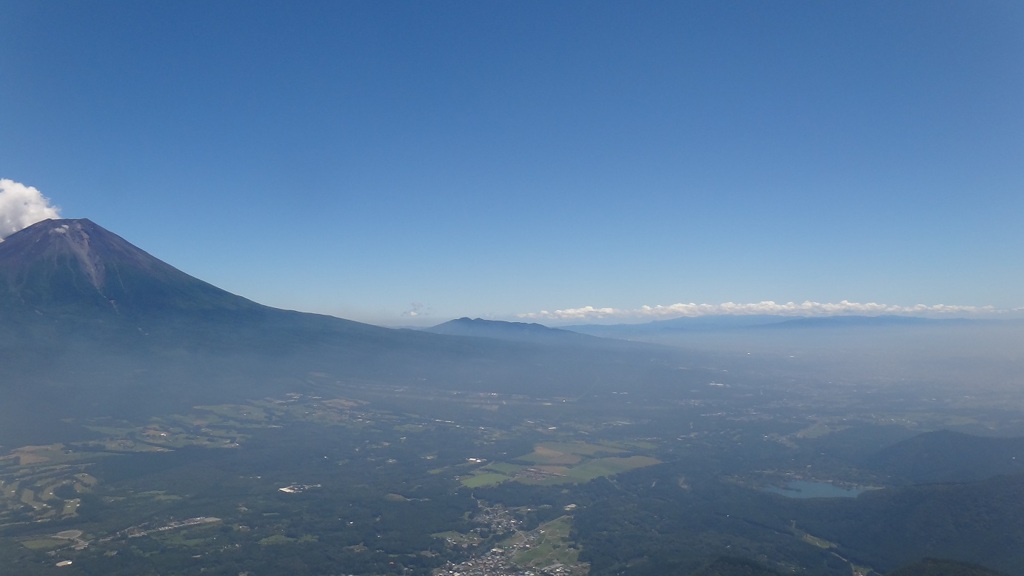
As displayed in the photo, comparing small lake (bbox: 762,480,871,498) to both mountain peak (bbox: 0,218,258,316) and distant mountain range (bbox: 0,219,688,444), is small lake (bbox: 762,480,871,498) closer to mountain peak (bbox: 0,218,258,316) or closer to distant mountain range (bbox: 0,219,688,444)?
distant mountain range (bbox: 0,219,688,444)

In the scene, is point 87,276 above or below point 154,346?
above

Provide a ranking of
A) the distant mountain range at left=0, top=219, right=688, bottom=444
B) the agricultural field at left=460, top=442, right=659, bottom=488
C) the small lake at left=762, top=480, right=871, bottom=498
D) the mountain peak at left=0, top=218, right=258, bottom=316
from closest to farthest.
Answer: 1. the small lake at left=762, top=480, right=871, bottom=498
2. the agricultural field at left=460, top=442, right=659, bottom=488
3. the distant mountain range at left=0, top=219, right=688, bottom=444
4. the mountain peak at left=0, top=218, right=258, bottom=316

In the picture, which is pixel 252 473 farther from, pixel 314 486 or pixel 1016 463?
pixel 1016 463

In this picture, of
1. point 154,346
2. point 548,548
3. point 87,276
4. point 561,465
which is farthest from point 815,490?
point 87,276

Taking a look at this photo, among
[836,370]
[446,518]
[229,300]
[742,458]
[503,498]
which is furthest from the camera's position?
[836,370]

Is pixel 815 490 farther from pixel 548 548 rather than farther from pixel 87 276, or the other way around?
pixel 87 276

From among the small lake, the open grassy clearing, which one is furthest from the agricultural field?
the small lake

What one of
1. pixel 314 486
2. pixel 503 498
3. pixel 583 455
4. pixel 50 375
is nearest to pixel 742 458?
pixel 583 455

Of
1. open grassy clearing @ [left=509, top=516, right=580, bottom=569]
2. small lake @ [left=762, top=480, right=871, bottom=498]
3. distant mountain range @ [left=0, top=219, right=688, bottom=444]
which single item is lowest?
small lake @ [left=762, top=480, right=871, bottom=498]
